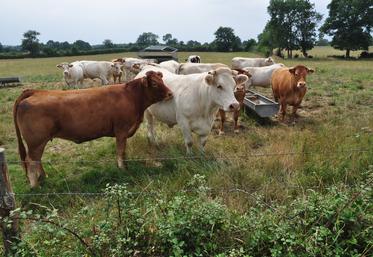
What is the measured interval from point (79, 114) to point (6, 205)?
2437 mm

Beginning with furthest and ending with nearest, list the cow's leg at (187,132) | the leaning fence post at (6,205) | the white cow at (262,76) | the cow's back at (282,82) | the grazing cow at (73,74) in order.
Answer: the grazing cow at (73,74) < the white cow at (262,76) < the cow's back at (282,82) < the cow's leg at (187,132) < the leaning fence post at (6,205)

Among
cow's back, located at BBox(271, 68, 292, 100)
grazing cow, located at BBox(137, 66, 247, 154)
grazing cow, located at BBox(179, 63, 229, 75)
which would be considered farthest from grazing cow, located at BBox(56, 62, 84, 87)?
grazing cow, located at BBox(137, 66, 247, 154)

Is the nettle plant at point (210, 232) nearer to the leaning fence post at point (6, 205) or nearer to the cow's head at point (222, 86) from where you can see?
the leaning fence post at point (6, 205)

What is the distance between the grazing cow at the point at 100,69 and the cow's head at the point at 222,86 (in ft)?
42.5

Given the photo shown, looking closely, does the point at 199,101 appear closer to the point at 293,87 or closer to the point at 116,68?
the point at 293,87

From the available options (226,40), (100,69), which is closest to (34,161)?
(100,69)

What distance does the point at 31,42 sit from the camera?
7600 cm

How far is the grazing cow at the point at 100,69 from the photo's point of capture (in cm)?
1783

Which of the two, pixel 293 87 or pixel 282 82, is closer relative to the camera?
pixel 293 87

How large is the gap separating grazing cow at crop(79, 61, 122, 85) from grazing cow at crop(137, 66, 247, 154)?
1191cm

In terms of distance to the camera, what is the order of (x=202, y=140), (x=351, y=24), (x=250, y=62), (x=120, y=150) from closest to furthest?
(x=120, y=150) < (x=202, y=140) < (x=250, y=62) < (x=351, y=24)

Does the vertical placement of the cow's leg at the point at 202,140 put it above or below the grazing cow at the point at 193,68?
below

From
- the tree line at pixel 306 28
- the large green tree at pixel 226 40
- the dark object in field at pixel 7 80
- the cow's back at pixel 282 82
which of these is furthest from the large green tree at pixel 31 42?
the cow's back at pixel 282 82

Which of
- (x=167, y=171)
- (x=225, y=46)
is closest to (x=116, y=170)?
(x=167, y=171)
